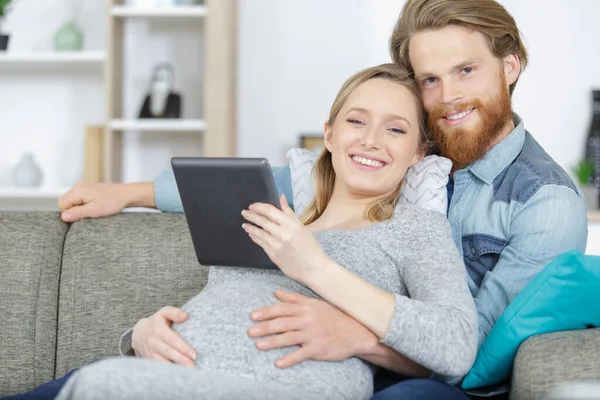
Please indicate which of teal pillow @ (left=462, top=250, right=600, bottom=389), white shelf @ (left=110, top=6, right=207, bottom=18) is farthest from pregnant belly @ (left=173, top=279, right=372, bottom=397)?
white shelf @ (left=110, top=6, right=207, bottom=18)

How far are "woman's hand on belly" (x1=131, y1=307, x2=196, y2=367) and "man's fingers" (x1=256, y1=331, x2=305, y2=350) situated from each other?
4.6 inches

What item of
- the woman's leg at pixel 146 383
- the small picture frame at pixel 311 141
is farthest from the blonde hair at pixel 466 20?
the small picture frame at pixel 311 141

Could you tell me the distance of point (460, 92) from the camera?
5.97ft

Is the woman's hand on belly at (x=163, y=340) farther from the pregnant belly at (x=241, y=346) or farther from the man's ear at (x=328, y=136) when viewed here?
the man's ear at (x=328, y=136)

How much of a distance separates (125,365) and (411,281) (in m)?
0.55

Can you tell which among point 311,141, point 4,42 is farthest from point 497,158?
point 4,42

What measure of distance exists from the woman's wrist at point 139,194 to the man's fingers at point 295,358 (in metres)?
0.89

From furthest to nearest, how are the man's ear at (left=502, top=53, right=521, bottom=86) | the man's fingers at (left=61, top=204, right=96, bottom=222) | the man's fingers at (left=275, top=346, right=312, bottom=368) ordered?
the man's fingers at (left=61, top=204, right=96, bottom=222)
the man's ear at (left=502, top=53, right=521, bottom=86)
the man's fingers at (left=275, top=346, right=312, bottom=368)

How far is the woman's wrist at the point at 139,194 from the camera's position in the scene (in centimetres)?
209

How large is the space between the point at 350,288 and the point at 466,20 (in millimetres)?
762

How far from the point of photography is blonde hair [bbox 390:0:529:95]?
1826 mm

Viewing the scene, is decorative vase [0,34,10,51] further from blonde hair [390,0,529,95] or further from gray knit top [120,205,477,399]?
gray knit top [120,205,477,399]

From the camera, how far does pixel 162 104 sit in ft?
11.6

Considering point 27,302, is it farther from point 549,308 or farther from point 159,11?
point 159,11
